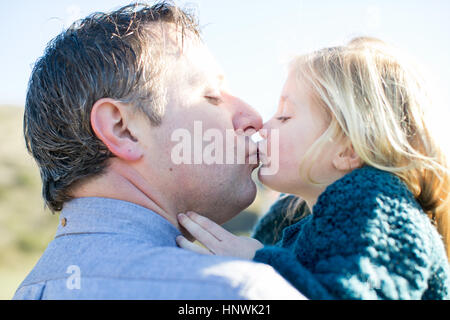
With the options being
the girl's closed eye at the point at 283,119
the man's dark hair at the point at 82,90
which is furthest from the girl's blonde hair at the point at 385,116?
the man's dark hair at the point at 82,90

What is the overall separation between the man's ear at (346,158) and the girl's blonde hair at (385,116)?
5cm

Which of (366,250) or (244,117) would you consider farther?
(244,117)

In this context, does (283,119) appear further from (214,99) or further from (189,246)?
(189,246)

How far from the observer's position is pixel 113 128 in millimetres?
2318

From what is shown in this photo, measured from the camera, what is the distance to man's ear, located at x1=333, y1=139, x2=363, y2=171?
235 cm

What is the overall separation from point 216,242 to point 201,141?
559 millimetres

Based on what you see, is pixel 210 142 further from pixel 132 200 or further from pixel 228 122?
pixel 132 200

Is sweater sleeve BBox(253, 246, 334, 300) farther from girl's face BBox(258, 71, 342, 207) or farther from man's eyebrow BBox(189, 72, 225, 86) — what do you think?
man's eyebrow BBox(189, 72, 225, 86)

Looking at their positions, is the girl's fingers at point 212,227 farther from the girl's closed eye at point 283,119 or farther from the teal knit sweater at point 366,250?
the girl's closed eye at point 283,119

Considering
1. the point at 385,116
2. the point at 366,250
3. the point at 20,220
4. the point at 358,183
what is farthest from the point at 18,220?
the point at 366,250

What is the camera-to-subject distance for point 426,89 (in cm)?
243

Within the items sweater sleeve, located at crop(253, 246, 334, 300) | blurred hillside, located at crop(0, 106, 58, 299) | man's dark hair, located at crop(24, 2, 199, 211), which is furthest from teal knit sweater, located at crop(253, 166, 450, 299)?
blurred hillside, located at crop(0, 106, 58, 299)

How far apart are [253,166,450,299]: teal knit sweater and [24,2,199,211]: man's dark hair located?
3.32ft

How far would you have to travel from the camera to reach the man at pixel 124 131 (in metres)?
2.05
